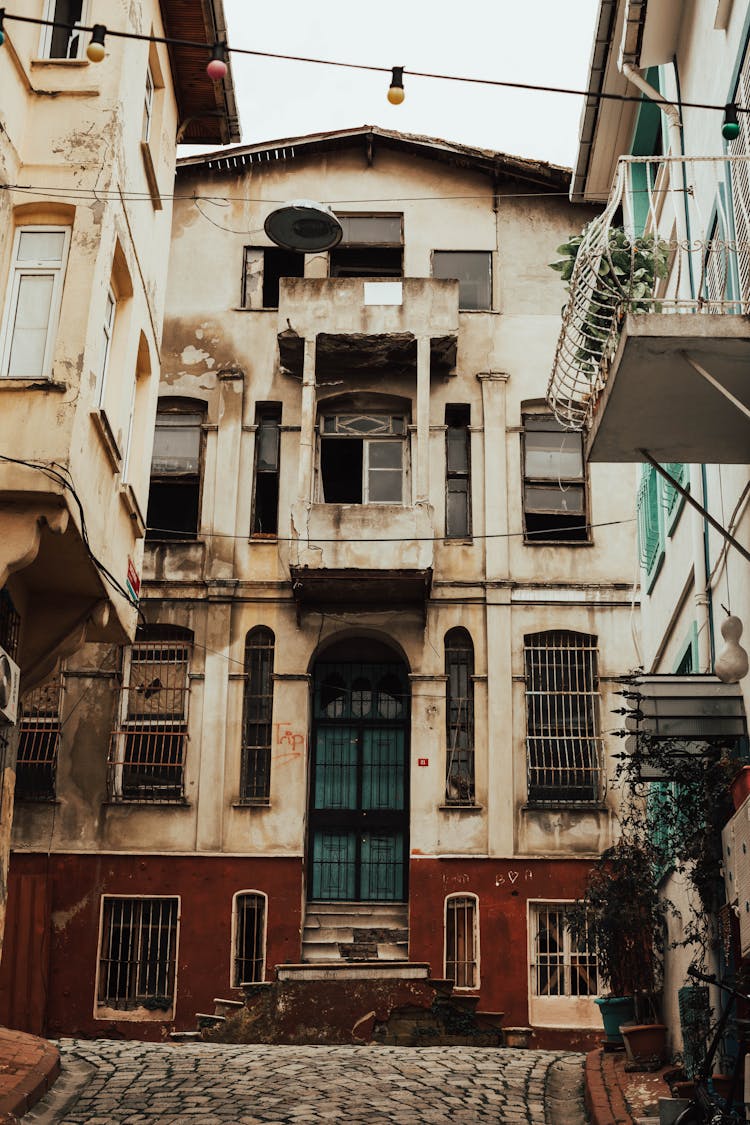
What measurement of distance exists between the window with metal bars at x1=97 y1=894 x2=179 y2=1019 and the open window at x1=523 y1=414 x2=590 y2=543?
330 inches

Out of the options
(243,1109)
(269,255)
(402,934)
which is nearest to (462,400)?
(269,255)

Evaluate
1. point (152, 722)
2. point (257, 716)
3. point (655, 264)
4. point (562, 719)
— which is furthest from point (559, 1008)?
point (655, 264)

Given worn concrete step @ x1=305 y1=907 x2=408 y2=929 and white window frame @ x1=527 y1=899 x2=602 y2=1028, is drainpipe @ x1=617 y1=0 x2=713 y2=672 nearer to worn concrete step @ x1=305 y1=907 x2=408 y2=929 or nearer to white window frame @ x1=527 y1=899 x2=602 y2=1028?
white window frame @ x1=527 y1=899 x2=602 y2=1028

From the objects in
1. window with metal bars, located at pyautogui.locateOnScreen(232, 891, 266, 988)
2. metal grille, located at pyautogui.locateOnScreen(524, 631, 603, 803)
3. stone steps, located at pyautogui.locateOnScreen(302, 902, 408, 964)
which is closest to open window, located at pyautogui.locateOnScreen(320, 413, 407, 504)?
metal grille, located at pyautogui.locateOnScreen(524, 631, 603, 803)

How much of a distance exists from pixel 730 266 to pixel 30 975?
47.6 ft

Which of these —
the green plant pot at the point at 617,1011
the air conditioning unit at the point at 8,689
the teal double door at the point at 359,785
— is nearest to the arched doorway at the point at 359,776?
the teal double door at the point at 359,785

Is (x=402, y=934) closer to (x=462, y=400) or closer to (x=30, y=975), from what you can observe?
(x=30, y=975)

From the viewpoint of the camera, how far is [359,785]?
21359mm

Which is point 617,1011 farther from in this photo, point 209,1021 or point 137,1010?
point 137,1010

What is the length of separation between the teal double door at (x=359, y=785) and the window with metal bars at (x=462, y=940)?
1295 mm

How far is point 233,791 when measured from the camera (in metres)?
20.3

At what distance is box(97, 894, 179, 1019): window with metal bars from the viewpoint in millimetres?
19266

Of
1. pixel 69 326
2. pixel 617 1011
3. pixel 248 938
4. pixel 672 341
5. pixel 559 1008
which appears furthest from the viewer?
pixel 248 938

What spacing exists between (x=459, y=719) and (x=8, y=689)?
10.9 metres
